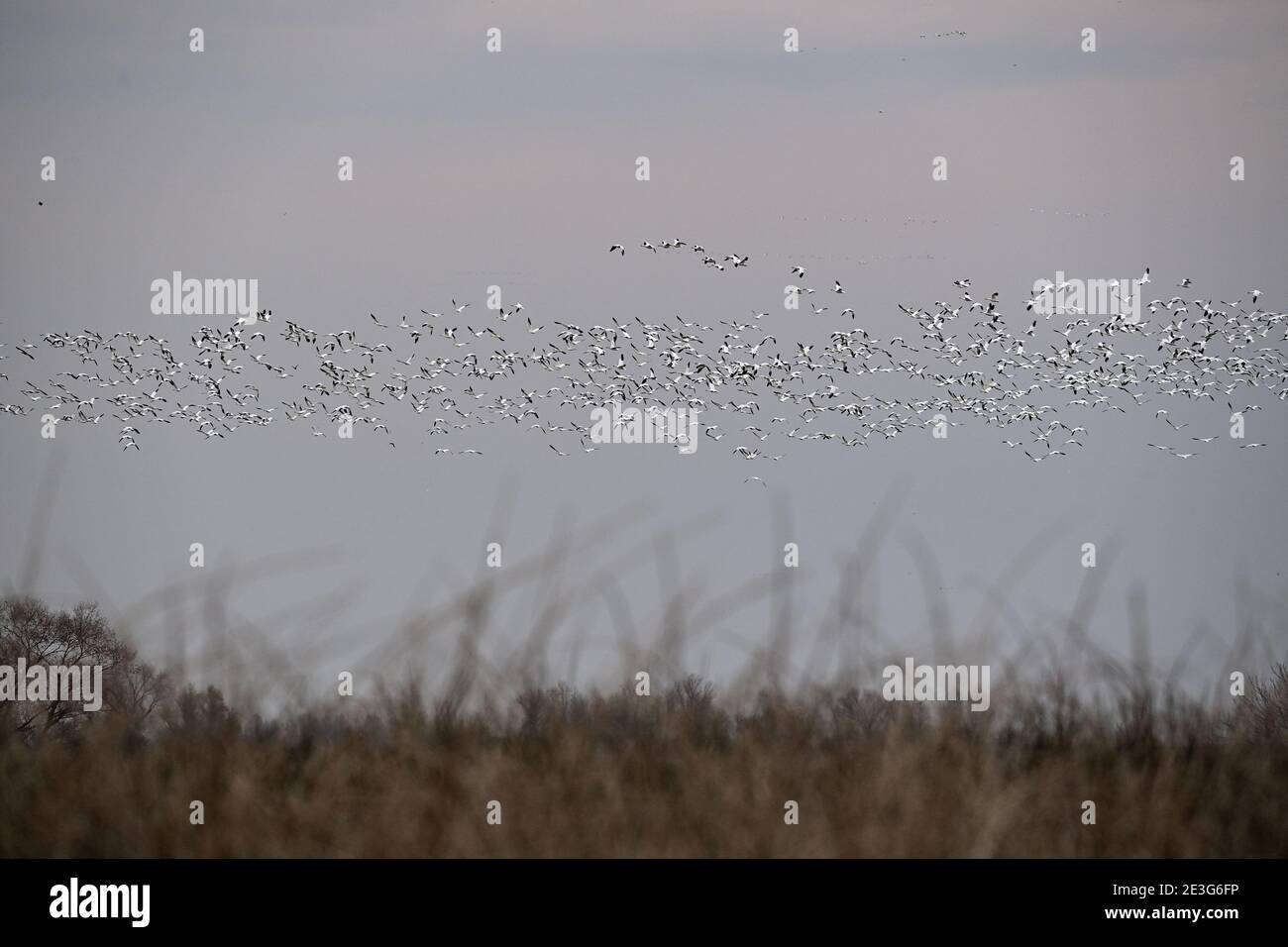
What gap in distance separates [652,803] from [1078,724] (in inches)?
69.1

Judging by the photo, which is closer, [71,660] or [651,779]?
[651,779]

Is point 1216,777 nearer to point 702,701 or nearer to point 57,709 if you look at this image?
point 702,701

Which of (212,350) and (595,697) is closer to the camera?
(595,697)

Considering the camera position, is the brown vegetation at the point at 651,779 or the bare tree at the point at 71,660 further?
the bare tree at the point at 71,660

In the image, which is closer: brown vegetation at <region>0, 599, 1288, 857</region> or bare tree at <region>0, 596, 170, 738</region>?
brown vegetation at <region>0, 599, 1288, 857</region>

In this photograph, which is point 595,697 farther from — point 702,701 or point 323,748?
point 323,748

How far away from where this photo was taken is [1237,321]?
21.5 ft

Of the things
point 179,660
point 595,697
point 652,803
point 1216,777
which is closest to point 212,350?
point 179,660

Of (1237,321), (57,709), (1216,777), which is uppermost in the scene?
(1237,321)
